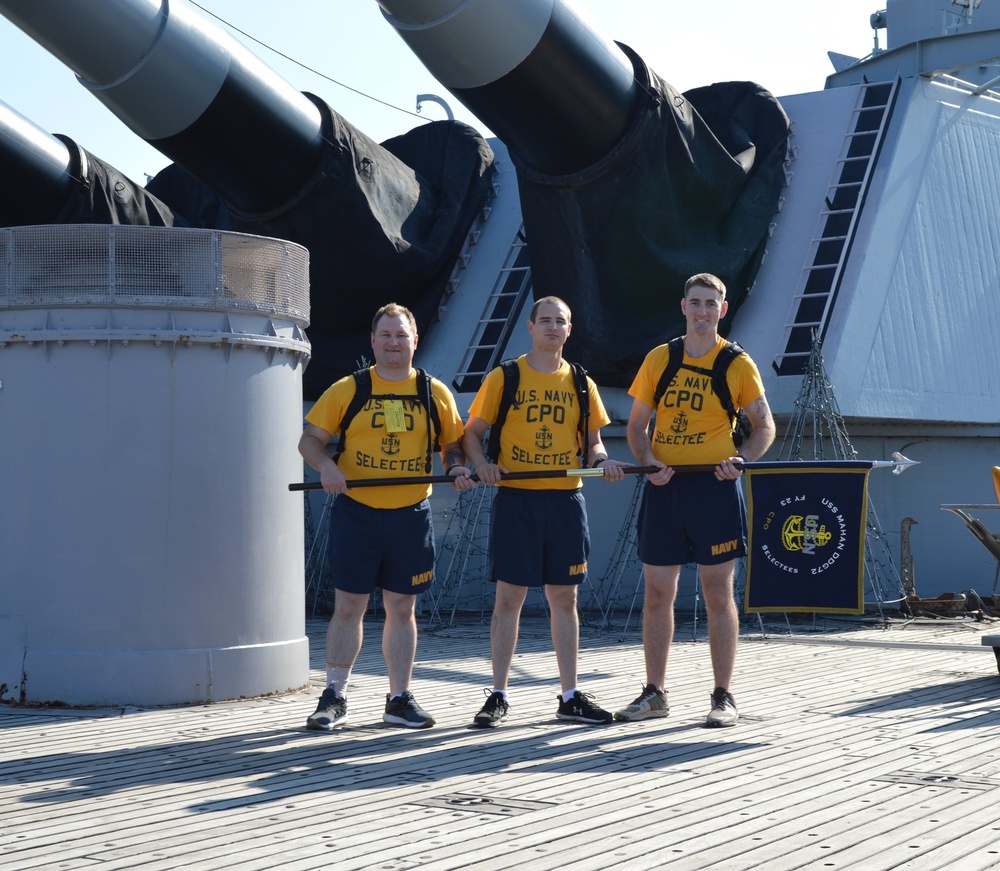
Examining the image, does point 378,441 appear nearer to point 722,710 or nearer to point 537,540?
point 537,540

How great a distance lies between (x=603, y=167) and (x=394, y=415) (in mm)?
5984

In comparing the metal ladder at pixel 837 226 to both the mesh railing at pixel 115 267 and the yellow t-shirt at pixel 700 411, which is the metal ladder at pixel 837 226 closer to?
the yellow t-shirt at pixel 700 411

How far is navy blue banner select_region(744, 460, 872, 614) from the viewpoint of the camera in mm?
9742

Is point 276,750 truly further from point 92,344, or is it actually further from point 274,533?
point 92,344

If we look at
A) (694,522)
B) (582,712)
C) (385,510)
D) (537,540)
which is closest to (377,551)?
(385,510)

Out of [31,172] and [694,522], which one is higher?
[31,172]

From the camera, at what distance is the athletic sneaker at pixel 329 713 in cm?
599

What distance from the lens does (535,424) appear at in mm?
6270

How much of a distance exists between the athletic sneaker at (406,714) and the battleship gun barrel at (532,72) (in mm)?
5919

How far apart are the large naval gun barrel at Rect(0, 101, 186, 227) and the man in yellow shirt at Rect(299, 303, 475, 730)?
7.87m

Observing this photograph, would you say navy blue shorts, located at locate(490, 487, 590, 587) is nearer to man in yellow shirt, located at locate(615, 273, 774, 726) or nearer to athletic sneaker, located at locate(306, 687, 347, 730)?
→ man in yellow shirt, located at locate(615, 273, 774, 726)

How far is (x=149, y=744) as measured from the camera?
5715 mm

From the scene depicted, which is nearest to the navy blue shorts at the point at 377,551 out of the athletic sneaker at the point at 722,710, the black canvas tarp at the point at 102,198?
the athletic sneaker at the point at 722,710

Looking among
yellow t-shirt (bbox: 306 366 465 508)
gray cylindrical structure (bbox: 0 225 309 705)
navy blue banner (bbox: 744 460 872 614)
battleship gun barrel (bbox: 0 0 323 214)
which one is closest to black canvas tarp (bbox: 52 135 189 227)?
battleship gun barrel (bbox: 0 0 323 214)
